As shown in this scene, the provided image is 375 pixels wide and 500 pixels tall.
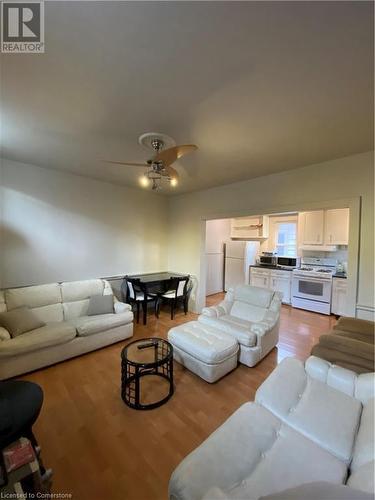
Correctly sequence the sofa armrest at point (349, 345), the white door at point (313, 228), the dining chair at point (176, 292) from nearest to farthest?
the sofa armrest at point (349, 345)
the dining chair at point (176, 292)
the white door at point (313, 228)

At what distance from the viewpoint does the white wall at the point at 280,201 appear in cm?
258

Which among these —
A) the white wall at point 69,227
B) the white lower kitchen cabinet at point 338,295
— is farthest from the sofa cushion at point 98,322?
the white lower kitchen cabinet at point 338,295

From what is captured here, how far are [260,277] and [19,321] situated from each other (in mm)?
5211

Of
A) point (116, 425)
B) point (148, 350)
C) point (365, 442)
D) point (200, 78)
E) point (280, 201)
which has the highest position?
point (200, 78)

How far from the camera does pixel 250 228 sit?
20.8ft

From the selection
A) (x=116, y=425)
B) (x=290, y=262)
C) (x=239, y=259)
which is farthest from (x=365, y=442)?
(x=239, y=259)

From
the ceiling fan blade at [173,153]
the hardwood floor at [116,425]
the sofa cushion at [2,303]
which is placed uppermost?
the ceiling fan blade at [173,153]

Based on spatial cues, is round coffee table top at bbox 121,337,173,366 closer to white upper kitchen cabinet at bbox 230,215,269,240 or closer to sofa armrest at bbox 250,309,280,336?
sofa armrest at bbox 250,309,280,336

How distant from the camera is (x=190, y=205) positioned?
15.6 ft

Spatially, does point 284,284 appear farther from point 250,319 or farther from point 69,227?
point 69,227

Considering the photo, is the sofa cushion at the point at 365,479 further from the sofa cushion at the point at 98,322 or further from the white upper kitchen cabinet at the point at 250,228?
the white upper kitchen cabinet at the point at 250,228

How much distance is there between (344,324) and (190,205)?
3.44 meters

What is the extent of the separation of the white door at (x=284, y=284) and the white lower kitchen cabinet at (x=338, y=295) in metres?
0.96

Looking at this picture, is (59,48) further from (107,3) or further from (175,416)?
(175,416)
